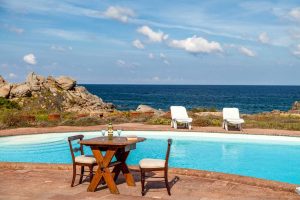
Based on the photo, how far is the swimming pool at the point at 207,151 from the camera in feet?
35.6

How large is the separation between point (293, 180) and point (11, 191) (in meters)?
6.25

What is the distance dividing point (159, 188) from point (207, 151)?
21.6ft

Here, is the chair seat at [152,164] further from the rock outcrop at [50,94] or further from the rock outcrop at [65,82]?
the rock outcrop at [65,82]

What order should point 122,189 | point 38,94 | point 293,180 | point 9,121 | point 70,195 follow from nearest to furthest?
point 70,195 → point 122,189 → point 293,180 → point 9,121 → point 38,94

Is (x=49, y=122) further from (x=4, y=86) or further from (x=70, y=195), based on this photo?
(x=4, y=86)

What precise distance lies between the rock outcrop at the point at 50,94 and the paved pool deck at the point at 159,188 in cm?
2269

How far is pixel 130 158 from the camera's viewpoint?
1201 cm

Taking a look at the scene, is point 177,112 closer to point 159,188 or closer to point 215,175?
point 215,175

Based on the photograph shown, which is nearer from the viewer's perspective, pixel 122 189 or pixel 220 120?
pixel 122 189

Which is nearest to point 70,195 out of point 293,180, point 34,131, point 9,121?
point 293,180

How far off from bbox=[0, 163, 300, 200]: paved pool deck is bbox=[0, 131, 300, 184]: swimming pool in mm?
2717

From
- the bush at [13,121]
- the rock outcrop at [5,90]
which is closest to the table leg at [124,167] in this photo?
the bush at [13,121]

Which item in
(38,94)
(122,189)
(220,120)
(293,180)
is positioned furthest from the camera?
(38,94)

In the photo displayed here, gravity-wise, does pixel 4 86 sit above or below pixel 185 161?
above
